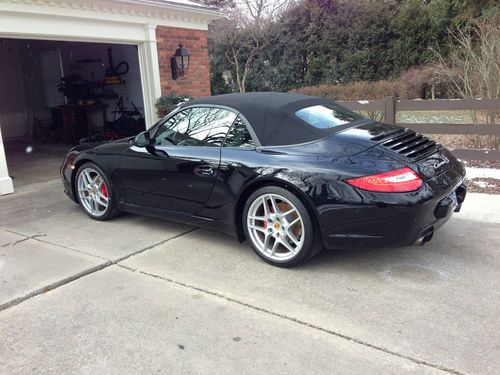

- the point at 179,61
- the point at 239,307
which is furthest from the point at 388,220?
the point at 179,61

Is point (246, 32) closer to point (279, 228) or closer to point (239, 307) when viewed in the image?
point (279, 228)

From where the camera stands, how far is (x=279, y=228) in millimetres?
3586

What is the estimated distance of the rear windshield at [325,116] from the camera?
3.86m

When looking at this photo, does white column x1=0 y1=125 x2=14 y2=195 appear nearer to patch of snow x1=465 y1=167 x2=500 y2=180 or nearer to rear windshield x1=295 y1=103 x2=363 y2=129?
rear windshield x1=295 y1=103 x2=363 y2=129

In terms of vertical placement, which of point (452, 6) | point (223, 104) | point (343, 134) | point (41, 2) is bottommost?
point (343, 134)

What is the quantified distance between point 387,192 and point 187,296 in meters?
1.60

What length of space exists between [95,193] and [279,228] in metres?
2.48

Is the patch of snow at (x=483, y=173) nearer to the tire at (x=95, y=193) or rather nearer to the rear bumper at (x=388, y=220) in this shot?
the rear bumper at (x=388, y=220)

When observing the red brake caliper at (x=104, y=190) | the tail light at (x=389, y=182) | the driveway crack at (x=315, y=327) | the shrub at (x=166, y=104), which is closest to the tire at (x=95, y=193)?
the red brake caliper at (x=104, y=190)

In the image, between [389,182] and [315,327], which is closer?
[315,327]

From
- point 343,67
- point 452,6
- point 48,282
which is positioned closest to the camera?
point 48,282

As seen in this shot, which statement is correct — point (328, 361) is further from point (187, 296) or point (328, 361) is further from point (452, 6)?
point (452, 6)

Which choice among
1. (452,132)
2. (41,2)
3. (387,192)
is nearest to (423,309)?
(387,192)

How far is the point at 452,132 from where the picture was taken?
6684 millimetres
